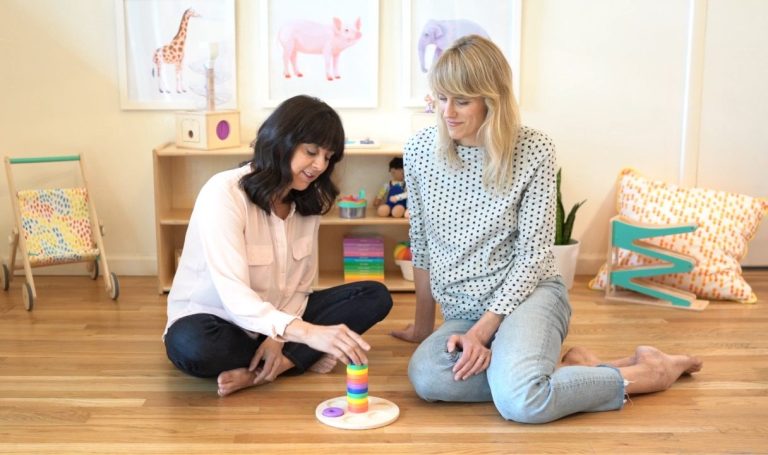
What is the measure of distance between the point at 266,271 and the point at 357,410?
50 cm

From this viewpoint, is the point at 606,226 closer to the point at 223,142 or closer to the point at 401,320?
the point at 401,320

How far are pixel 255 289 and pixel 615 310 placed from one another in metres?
1.54

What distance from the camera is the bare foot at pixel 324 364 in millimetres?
2809

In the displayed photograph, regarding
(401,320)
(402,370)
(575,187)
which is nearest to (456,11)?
(575,187)

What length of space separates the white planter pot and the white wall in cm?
34

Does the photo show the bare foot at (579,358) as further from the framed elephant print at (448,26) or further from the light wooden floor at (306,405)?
the framed elephant print at (448,26)

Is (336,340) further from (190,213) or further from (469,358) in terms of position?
(190,213)

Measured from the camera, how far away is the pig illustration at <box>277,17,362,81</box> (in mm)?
3889

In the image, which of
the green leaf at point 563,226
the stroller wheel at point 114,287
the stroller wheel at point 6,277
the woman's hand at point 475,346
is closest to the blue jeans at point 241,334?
the woman's hand at point 475,346

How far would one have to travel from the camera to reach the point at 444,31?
3.91 meters

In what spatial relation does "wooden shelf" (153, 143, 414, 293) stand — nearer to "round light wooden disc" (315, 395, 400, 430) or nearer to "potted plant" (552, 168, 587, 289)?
Answer: "potted plant" (552, 168, 587, 289)

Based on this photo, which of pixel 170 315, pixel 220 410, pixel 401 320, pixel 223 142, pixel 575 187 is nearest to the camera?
pixel 220 410

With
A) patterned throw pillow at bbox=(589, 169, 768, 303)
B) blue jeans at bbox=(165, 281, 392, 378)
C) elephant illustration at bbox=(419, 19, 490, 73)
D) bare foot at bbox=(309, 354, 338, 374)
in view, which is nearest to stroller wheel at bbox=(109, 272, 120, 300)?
blue jeans at bbox=(165, 281, 392, 378)

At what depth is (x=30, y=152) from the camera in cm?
400
